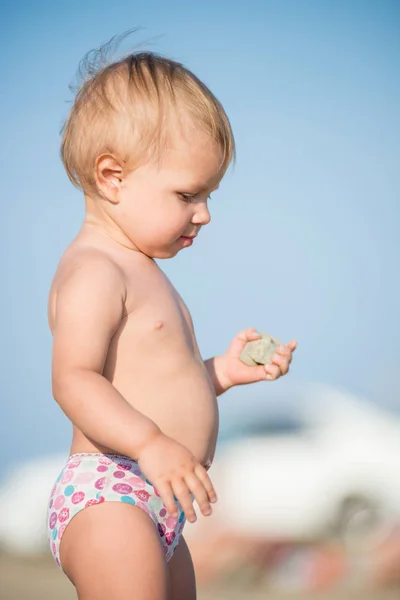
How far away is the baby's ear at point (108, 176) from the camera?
7.69 ft

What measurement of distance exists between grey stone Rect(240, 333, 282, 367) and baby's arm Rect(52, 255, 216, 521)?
25.6 inches

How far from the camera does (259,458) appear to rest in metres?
6.79

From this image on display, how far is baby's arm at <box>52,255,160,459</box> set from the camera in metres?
1.93

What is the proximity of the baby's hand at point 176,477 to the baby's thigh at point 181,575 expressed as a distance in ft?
1.98

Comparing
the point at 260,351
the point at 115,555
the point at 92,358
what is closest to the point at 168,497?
the point at 115,555

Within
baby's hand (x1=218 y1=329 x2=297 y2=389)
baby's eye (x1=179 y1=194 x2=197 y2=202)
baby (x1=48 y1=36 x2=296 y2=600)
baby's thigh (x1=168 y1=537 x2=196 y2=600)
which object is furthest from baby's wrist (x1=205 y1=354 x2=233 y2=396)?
baby's eye (x1=179 y1=194 x2=197 y2=202)

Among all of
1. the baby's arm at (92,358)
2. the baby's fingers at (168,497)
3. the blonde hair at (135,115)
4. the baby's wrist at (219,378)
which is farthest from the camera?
the baby's wrist at (219,378)

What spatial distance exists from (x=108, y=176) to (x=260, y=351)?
29.8 inches

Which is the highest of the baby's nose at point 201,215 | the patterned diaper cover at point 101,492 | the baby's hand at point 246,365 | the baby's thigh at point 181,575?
the baby's nose at point 201,215

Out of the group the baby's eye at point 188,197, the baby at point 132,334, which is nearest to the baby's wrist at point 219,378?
the baby at point 132,334

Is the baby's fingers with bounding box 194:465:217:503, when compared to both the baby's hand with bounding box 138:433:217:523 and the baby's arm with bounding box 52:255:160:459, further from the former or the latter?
the baby's arm with bounding box 52:255:160:459

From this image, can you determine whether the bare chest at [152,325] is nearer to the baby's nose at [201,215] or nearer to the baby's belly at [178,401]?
the baby's belly at [178,401]

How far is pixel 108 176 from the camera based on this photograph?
2.37 m

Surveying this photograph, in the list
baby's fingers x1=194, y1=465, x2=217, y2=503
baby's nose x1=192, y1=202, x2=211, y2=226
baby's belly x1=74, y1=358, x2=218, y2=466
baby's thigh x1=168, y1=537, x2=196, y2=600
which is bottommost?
baby's thigh x1=168, y1=537, x2=196, y2=600
